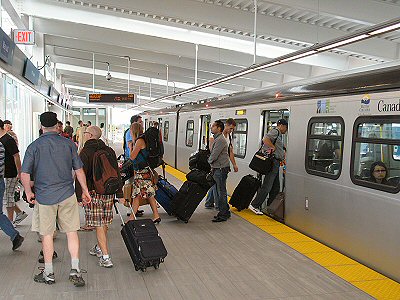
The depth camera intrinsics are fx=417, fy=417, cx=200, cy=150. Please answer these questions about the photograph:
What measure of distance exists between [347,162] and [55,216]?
349cm

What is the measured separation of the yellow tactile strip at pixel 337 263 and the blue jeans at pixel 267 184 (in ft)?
2.01

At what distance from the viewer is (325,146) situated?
5773 millimetres

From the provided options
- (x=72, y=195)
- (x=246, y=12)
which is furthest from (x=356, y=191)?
(x=246, y=12)

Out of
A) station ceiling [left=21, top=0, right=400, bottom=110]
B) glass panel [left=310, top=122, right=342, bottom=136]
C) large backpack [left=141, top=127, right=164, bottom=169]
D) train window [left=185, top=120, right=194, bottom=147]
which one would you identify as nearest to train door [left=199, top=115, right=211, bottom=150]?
train window [left=185, top=120, right=194, bottom=147]

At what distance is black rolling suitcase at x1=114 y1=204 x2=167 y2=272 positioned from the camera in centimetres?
445

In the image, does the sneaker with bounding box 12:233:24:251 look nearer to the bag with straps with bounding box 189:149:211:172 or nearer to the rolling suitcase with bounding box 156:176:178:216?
the rolling suitcase with bounding box 156:176:178:216

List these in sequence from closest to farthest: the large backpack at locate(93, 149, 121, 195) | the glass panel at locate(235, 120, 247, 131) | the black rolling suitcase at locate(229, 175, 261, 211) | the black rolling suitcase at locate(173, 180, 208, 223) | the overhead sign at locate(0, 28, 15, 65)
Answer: the large backpack at locate(93, 149, 121, 195) → the overhead sign at locate(0, 28, 15, 65) → the black rolling suitcase at locate(173, 180, 208, 223) → the black rolling suitcase at locate(229, 175, 261, 211) → the glass panel at locate(235, 120, 247, 131)

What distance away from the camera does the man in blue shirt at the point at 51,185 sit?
3.92m

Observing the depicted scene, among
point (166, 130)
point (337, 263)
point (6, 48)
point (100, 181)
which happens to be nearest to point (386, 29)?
point (337, 263)

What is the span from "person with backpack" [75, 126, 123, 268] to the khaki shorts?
369mm

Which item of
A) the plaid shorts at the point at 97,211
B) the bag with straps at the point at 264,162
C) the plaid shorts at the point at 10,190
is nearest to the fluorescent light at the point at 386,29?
the bag with straps at the point at 264,162

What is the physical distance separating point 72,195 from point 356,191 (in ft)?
10.8

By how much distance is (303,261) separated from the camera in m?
4.92

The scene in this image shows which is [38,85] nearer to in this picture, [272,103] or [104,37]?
[104,37]
